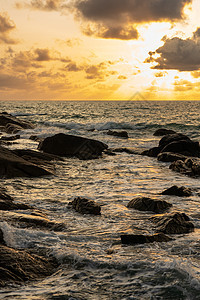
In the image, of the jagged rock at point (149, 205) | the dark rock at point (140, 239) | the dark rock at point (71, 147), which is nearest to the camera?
the dark rock at point (140, 239)

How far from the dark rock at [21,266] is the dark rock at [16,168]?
6.84 m

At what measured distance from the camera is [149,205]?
8.12 m

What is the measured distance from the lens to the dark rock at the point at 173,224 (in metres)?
6.52

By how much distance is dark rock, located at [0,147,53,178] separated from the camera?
11547 mm

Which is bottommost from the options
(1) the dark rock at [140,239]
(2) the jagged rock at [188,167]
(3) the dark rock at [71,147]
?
(1) the dark rock at [140,239]

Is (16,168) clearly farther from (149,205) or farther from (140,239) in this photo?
(140,239)

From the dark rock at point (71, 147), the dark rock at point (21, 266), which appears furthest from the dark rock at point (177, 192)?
the dark rock at point (71, 147)

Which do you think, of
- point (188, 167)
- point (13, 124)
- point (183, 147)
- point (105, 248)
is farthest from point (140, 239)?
point (13, 124)

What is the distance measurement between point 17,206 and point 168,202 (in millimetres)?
4004

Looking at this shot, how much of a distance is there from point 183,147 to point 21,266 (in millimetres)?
15347

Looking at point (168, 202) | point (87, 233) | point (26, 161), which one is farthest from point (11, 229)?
point (26, 161)

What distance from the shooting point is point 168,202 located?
27.7 ft

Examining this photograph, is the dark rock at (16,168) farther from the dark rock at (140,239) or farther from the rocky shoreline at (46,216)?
the dark rock at (140,239)

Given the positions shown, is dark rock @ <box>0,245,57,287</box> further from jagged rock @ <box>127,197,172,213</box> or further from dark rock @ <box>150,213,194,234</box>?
jagged rock @ <box>127,197,172,213</box>
